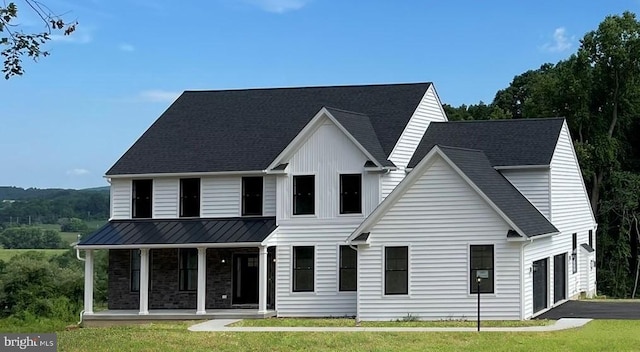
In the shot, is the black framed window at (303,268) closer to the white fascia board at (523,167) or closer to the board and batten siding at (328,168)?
the board and batten siding at (328,168)

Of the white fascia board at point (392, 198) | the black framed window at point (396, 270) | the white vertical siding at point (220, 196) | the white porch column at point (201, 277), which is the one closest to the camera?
the white fascia board at point (392, 198)

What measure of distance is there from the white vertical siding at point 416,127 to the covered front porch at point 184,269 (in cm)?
514

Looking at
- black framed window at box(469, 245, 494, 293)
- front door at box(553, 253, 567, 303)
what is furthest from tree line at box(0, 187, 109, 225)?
black framed window at box(469, 245, 494, 293)

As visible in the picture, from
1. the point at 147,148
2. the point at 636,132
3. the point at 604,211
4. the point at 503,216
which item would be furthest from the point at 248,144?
the point at 636,132

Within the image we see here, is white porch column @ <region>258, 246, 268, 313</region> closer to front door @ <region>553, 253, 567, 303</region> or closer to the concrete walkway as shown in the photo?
the concrete walkway

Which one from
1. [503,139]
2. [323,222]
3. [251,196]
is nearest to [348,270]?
[323,222]

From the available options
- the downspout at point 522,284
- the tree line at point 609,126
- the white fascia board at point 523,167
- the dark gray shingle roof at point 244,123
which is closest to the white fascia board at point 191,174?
the dark gray shingle roof at point 244,123

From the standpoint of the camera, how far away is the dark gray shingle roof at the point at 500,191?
30.8 metres

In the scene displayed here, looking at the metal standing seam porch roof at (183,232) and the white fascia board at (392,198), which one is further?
the metal standing seam porch roof at (183,232)

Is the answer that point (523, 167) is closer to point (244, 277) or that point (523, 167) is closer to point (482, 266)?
point (482, 266)

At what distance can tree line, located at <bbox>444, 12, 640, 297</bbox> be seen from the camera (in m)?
50.1

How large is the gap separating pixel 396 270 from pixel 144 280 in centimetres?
957

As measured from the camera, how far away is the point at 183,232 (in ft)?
117

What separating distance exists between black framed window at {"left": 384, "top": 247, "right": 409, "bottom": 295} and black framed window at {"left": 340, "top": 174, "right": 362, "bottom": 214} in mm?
3222
